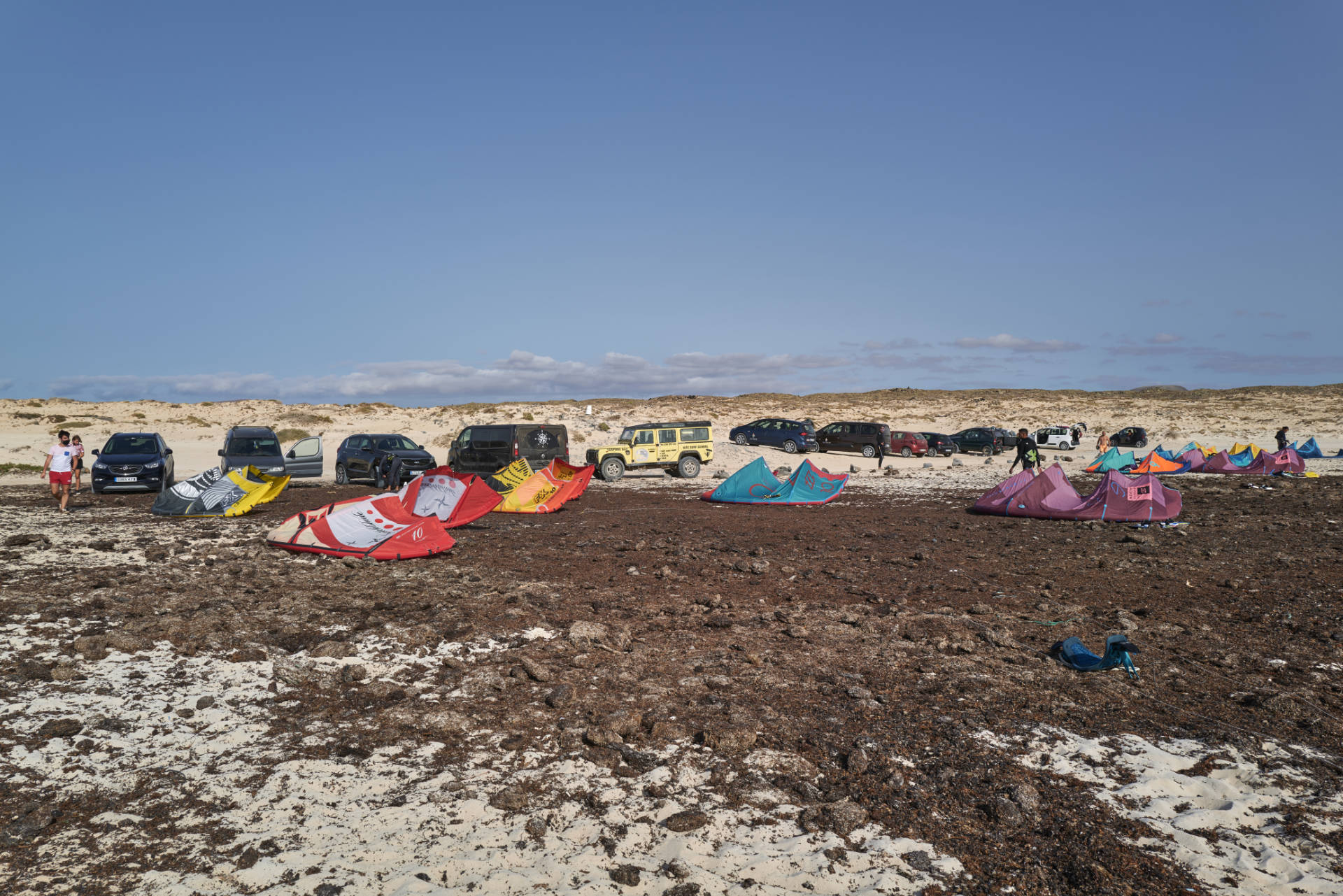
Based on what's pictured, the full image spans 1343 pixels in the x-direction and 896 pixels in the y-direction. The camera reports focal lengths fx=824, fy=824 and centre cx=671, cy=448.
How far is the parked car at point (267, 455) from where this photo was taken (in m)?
22.6

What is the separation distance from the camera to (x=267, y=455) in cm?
2323

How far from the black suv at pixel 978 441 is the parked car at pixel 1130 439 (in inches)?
333

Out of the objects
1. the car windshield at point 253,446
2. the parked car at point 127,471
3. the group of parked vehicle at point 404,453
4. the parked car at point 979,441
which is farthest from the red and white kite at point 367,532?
the parked car at point 979,441

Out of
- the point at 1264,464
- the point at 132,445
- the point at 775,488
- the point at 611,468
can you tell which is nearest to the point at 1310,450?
the point at 1264,464

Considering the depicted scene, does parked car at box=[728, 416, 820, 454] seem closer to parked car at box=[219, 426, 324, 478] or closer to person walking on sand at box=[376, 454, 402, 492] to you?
person walking on sand at box=[376, 454, 402, 492]

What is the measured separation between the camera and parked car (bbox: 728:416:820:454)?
4147 centimetres

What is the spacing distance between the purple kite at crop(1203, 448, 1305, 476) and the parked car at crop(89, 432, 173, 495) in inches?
1326

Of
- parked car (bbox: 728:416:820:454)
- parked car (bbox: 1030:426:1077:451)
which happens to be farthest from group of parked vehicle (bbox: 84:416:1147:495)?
parked car (bbox: 1030:426:1077:451)

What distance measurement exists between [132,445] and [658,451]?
14.9 m

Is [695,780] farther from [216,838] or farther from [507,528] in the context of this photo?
[507,528]

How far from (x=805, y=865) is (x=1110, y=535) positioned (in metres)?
12.6

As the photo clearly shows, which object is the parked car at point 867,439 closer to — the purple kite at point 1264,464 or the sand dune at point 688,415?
the sand dune at point 688,415

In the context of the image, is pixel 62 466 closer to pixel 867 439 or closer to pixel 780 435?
pixel 780 435

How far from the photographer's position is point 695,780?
193 inches
